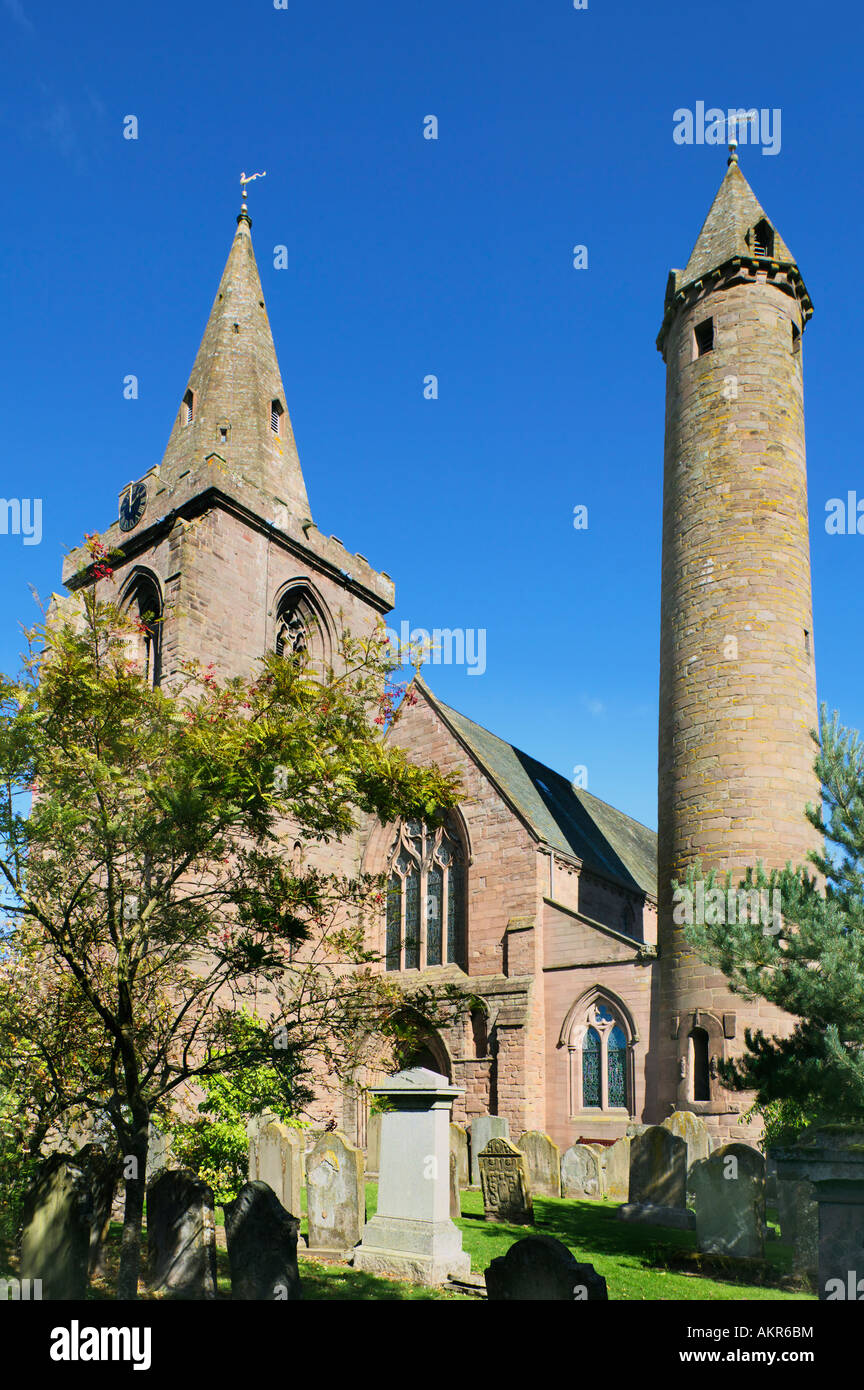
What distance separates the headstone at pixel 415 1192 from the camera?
1045 cm

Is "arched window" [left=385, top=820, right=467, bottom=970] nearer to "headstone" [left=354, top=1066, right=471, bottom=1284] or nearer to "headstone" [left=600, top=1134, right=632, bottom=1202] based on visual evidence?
"headstone" [left=600, top=1134, right=632, bottom=1202]

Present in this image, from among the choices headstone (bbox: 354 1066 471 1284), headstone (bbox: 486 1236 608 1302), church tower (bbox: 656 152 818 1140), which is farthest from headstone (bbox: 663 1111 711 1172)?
headstone (bbox: 486 1236 608 1302)

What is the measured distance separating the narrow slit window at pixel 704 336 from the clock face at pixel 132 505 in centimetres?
1497

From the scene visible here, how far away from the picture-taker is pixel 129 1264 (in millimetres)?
7898

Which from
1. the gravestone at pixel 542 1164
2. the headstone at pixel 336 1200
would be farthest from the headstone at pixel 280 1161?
the gravestone at pixel 542 1164

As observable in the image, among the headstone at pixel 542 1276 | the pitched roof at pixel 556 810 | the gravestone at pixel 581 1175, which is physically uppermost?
the pitched roof at pixel 556 810

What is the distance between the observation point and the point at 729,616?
19516mm

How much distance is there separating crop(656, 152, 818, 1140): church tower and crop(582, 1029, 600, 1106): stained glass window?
279cm

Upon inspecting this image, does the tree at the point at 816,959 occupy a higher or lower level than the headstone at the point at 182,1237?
higher

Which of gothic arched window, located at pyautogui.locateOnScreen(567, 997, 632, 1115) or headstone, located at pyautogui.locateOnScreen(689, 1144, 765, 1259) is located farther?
gothic arched window, located at pyautogui.locateOnScreen(567, 997, 632, 1115)

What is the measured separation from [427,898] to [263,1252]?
56.4 ft

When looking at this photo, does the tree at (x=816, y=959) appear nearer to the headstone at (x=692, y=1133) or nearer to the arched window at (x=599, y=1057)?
the headstone at (x=692, y=1133)

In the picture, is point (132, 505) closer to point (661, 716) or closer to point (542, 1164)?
point (661, 716)

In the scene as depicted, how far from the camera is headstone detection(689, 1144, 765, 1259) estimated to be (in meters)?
11.4
